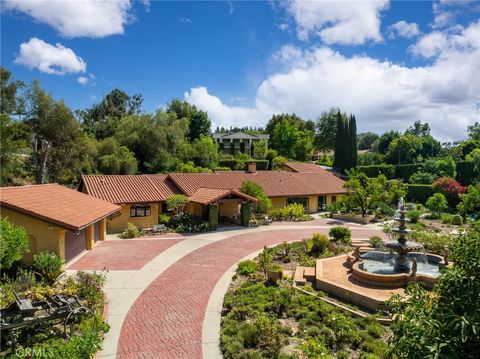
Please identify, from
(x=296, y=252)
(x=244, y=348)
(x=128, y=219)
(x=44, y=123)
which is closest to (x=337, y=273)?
(x=296, y=252)

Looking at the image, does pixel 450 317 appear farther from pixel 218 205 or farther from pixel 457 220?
pixel 457 220

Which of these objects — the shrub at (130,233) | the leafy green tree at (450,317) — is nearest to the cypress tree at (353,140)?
the shrub at (130,233)

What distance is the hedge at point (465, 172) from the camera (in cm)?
4731

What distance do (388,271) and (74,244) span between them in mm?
16326

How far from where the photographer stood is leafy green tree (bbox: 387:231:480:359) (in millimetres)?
4348

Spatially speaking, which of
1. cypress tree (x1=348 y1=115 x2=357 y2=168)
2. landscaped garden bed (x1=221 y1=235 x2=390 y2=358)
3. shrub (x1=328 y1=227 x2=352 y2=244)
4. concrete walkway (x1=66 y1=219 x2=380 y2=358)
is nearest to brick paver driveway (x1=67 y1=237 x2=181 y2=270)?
concrete walkway (x1=66 y1=219 x2=380 y2=358)

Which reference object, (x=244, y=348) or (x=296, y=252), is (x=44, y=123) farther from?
(x=244, y=348)

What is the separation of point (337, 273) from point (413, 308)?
1124 cm

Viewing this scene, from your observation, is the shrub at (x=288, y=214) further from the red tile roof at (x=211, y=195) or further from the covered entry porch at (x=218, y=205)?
the red tile roof at (x=211, y=195)

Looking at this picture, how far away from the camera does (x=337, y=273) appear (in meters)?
16.0

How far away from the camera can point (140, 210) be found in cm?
2789

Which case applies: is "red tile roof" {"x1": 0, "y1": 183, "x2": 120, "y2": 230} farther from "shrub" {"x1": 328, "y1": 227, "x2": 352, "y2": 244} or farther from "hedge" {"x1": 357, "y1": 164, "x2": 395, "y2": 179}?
"hedge" {"x1": 357, "y1": 164, "x2": 395, "y2": 179}

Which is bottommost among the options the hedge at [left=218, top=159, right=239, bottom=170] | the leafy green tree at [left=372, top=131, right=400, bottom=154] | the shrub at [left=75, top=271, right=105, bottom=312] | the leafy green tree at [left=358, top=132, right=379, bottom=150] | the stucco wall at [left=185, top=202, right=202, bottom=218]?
the shrub at [left=75, top=271, right=105, bottom=312]

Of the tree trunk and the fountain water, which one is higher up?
the tree trunk
